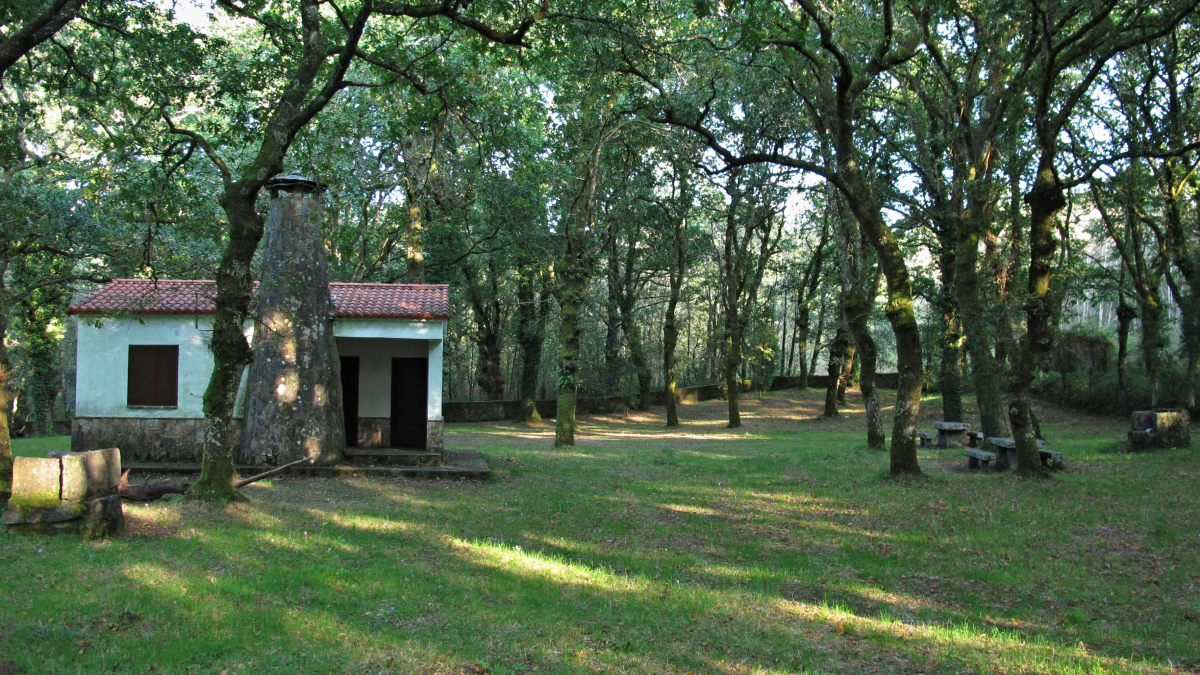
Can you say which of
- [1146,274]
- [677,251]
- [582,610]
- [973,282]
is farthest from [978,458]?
[677,251]

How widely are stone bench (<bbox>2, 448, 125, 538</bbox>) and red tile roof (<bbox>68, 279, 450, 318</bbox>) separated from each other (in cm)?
613

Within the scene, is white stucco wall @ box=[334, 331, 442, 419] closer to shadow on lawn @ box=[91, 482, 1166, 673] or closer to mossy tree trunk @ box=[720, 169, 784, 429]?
shadow on lawn @ box=[91, 482, 1166, 673]

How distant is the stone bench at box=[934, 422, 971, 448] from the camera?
1741 centimetres

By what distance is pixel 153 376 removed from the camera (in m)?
13.4

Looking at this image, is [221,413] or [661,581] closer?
[661,581]

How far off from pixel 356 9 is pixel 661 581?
8777 mm

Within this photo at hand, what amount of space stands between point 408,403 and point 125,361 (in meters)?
5.04

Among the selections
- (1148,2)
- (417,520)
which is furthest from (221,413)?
(1148,2)

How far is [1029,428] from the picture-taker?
37.4ft

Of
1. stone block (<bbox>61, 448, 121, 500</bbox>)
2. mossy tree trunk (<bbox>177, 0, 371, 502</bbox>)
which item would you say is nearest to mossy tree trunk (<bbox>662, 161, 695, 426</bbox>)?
mossy tree trunk (<bbox>177, 0, 371, 502</bbox>)

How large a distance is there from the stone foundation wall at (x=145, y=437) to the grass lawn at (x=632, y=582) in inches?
113

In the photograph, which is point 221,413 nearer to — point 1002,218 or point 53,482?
point 53,482

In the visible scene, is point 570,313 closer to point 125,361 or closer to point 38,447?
point 125,361

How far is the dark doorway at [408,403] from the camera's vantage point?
15.3 metres
